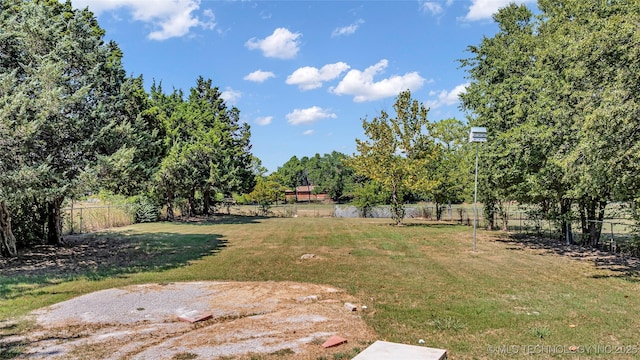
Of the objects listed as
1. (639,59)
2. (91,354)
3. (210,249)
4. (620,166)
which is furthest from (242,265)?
(639,59)

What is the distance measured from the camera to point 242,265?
11961 millimetres

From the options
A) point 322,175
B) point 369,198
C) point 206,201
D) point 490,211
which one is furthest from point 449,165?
point 322,175

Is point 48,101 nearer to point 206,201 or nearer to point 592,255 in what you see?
point 592,255

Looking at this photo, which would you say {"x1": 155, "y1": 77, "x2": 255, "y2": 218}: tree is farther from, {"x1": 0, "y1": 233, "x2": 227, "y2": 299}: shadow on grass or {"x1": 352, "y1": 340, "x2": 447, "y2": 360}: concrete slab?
{"x1": 352, "y1": 340, "x2": 447, "y2": 360}: concrete slab

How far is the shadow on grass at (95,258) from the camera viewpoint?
10.3m

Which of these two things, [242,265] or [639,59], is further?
[242,265]

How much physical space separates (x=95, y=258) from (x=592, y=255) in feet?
54.5

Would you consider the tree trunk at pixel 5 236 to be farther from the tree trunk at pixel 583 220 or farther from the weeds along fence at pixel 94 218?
the tree trunk at pixel 583 220

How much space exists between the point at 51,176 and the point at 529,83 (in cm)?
1658

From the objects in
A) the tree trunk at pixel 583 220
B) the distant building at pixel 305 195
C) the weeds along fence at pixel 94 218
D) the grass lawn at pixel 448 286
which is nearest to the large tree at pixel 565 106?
the tree trunk at pixel 583 220

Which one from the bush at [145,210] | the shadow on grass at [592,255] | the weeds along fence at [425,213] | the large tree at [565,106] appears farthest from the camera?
the weeds along fence at [425,213]

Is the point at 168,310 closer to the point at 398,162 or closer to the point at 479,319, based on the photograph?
the point at 479,319

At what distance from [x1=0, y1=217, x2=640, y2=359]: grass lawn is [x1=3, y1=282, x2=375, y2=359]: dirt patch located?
59 cm

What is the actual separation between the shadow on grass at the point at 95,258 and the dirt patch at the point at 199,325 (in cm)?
254
